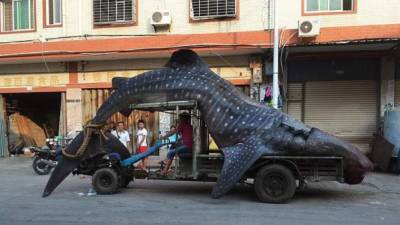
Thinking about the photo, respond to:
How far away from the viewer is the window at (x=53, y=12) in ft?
61.7

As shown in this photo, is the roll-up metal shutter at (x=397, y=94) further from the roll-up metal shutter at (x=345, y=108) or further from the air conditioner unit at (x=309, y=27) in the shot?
the air conditioner unit at (x=309, y=27)

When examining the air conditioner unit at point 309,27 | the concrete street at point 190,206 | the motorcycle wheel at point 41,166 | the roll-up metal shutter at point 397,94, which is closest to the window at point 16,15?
the motorcycle wheel at point 41,166

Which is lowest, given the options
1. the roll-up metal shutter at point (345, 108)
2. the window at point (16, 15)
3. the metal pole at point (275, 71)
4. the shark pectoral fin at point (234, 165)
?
the shark pectoral fin at point (234, 165)

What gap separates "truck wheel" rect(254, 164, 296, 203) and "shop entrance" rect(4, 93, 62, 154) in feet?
39.7

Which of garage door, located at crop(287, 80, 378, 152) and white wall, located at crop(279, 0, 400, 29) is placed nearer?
white wall, located at crop(279, 0, 400, 29)

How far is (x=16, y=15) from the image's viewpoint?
1959 cm

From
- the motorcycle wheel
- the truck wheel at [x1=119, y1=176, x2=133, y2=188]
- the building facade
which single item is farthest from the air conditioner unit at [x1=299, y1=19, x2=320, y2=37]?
the motorcycle wheel

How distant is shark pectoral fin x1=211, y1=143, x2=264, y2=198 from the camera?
31.1ft

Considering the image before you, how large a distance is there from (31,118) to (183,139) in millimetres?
12587

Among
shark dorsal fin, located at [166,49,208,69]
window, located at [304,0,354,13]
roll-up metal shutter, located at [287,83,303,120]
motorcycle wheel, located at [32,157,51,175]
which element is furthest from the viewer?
roll-up metal shutter, located at [287,83,303,120]

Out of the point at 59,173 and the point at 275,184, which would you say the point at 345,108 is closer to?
the point at 275,184

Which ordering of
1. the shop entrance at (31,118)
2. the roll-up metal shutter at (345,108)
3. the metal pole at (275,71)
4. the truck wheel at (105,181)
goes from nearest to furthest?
the truck wheel at (105,181) < the metal pole at (275,71) < the roll-up metal shutter at (345,108) < the shop entrance at (31,118)

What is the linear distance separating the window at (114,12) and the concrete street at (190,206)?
7.19m

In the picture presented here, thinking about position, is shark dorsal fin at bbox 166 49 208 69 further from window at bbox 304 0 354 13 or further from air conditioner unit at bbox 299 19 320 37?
window at bbox 304 0 354 13
